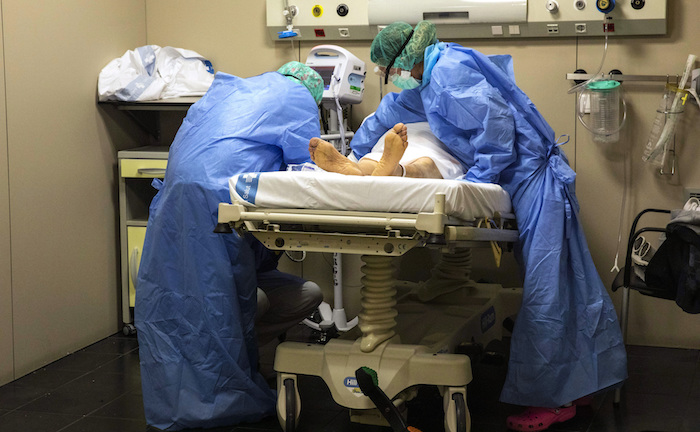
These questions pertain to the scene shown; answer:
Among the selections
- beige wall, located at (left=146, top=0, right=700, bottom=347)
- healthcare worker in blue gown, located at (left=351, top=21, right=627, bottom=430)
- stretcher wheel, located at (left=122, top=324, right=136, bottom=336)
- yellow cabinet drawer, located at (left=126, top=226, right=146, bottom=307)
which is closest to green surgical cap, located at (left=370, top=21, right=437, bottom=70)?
healthcare worker in blue gown, located at (left=351, top=21, right=627, bottom=430)

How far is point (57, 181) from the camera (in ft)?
12.1

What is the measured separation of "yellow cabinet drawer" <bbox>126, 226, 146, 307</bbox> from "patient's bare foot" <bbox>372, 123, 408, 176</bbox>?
6.23 feet

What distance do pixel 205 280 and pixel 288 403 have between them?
522mm

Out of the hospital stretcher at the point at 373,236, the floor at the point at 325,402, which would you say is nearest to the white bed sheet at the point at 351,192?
the hospital stretcher at the point at 373,236

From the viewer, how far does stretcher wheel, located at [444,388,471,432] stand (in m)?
2.54

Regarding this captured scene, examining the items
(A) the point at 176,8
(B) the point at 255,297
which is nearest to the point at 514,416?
(B) the point at 255,297

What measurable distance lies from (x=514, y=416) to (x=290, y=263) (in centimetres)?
198

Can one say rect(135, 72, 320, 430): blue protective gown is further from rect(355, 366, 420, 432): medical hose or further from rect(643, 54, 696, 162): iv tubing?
rect(643, 54, 696, 162): iv tubing

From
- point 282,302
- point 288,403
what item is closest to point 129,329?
point 282,302

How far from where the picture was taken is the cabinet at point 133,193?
3.96m

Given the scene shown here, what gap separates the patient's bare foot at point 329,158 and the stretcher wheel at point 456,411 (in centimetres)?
80

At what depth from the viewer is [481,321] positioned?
332 centimetres

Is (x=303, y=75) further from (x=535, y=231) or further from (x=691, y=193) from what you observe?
(x=691, y=193)

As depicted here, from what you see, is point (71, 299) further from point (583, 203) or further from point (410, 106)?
point (583, 203)
